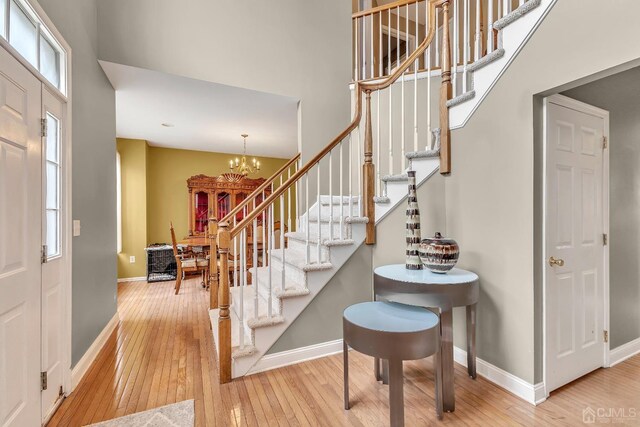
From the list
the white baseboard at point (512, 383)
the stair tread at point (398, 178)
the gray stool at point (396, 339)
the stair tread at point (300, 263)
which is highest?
the stair tread at point (398, 178)

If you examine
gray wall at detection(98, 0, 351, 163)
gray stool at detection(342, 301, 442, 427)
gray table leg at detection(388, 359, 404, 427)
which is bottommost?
gray table leg at detection(388, 359, 404, 427)

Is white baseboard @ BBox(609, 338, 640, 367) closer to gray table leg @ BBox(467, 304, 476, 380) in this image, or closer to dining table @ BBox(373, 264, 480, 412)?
gray table leg @ BBox(467, 304, 476, 380)

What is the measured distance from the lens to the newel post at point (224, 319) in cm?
209

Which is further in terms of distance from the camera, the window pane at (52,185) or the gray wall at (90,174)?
the gray wall at (90,174)

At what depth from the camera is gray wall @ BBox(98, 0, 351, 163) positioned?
2953 millimetres

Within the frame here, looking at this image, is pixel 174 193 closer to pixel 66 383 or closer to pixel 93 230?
pixel 93 230

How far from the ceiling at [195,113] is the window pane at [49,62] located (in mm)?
959

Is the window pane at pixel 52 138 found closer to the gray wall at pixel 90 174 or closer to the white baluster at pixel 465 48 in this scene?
the gray wall at pixel 90 174

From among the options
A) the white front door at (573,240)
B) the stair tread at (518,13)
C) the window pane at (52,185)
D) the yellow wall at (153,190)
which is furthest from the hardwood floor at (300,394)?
the yellow wall at (153,190)

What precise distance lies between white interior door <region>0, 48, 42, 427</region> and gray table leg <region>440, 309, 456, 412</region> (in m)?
2.29

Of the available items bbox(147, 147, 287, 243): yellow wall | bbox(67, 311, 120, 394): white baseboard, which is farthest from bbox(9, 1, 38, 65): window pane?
bbox(147, 147, 287, 243): yellow wall

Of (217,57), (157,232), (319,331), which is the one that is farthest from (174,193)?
(319,331)

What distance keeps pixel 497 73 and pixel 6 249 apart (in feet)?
9.91

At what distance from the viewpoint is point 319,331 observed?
2.49 m
